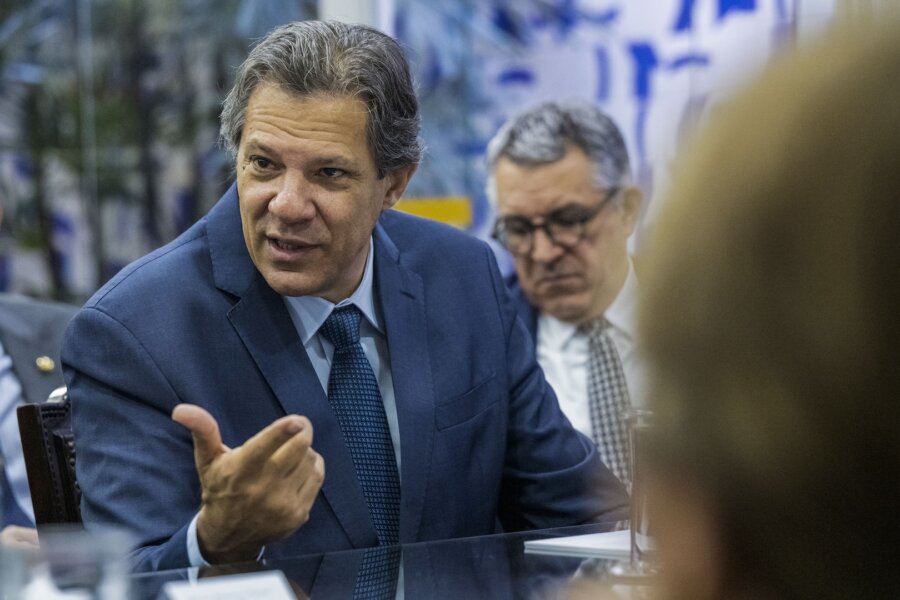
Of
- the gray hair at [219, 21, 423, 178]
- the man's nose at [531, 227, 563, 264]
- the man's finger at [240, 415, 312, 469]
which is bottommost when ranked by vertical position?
the man's nose at [531, 227, 563, 264]

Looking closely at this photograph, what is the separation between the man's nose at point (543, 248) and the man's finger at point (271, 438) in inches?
68.6

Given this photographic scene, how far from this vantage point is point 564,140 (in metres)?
3.40

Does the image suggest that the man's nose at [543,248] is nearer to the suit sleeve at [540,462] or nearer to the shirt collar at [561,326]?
the shirt collar at [561,326]

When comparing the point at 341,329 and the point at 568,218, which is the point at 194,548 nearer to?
the point at 341,329

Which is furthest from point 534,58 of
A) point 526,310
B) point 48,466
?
point 48,466

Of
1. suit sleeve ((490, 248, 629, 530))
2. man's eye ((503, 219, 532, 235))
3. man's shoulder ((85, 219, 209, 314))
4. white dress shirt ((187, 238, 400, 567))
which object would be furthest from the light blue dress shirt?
man's eye ((503, 219, 532, 235))

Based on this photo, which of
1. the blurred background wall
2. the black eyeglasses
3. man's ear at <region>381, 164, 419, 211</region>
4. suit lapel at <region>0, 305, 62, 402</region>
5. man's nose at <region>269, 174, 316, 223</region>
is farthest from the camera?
the blurred background wall

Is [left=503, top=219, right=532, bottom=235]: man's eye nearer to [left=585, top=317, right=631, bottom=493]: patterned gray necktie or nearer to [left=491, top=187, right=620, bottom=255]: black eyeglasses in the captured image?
[left=491, top=187, right=620, bottom=255]: black eyeglasses

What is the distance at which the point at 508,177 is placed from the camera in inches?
134

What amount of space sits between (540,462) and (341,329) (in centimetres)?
45


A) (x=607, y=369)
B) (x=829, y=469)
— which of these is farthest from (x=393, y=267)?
(x=829, y=469)

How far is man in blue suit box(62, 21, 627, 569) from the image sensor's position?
Answer: 6.42 feet

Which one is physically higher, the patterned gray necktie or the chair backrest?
the chair backrest

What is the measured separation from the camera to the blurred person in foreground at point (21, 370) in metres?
2.90
